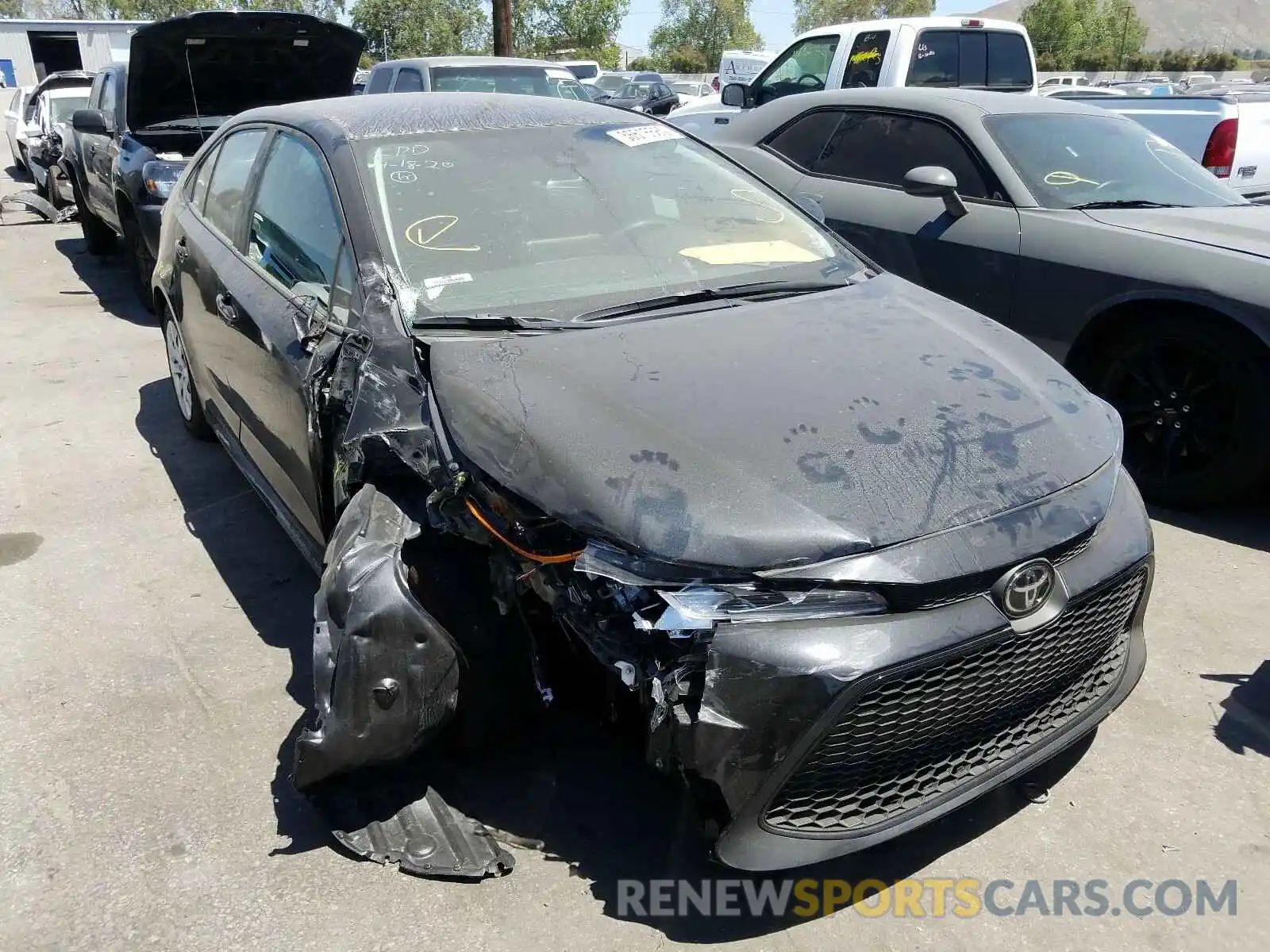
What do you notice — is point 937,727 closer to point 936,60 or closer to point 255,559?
point 255,559

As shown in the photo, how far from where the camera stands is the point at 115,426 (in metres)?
5.54

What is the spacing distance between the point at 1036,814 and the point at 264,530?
317 centimetres

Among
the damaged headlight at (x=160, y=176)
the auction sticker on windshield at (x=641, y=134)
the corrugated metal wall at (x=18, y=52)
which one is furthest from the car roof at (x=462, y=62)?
the corrugated metal wall at (x=18, y=52)

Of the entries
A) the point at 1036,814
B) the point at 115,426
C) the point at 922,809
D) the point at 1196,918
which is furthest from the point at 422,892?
the point at 115,426

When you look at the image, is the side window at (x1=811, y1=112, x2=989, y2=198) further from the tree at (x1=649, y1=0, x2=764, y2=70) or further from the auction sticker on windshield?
the tree at (x1=649, y1=0, x2=764, y2=70)

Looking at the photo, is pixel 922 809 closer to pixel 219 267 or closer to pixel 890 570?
pixel 890 570

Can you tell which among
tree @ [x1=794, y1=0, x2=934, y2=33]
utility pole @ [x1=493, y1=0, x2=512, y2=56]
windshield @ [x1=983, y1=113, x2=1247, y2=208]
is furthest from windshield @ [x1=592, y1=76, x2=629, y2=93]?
tree @ [x1=794, y1=0, x2=934, y2=33]

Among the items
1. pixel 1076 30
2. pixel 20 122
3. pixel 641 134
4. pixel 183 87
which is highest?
pixel 1076 30

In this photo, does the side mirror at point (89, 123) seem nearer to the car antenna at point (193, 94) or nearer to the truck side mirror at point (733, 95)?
the car antenna at point (193, 94)

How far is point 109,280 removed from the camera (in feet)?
30.4

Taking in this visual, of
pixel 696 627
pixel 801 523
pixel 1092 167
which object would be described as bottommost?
pixel 696 627

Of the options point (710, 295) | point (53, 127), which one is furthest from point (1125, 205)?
point (53, 127)

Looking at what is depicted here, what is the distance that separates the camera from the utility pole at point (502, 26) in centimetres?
1764

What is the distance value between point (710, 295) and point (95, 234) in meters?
8.77
